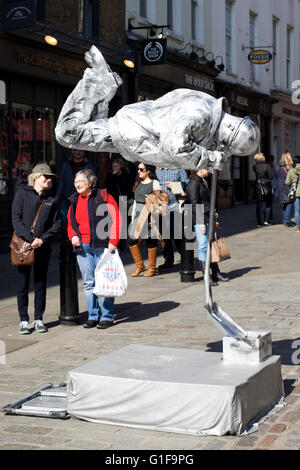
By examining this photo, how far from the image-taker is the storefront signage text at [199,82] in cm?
2417

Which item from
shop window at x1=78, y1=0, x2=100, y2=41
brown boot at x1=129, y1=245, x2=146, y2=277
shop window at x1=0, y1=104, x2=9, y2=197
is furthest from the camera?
shop window at x1=78, y1=0, x2=100, y2=41

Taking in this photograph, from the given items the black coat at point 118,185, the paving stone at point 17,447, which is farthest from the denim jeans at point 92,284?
the black coat at point 118,185

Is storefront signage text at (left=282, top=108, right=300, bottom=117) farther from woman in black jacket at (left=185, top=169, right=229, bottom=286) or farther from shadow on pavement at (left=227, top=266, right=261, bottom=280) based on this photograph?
woman in black jacket at (left=185, top=169, right=229, bottom=286)

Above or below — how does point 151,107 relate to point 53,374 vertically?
above

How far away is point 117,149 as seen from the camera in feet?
17.9

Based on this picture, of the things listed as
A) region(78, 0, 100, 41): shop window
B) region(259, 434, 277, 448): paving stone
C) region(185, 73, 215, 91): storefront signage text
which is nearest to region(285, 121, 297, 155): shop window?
region(185, 73, 215, 91): storefront signage text

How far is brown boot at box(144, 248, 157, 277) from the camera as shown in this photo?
12.3 metres

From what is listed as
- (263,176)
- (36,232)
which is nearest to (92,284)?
(36,232)

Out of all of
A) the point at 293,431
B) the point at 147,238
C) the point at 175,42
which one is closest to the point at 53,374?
the point at 293,431

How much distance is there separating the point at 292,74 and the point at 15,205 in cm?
2875

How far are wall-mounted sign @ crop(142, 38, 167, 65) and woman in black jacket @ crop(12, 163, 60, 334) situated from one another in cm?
1223

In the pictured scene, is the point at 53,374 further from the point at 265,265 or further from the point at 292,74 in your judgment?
the point at 292,74

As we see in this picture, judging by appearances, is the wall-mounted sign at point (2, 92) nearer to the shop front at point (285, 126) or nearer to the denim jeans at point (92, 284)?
the denim jeans at point (92, 284)

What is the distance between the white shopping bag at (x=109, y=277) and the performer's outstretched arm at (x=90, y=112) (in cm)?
298
